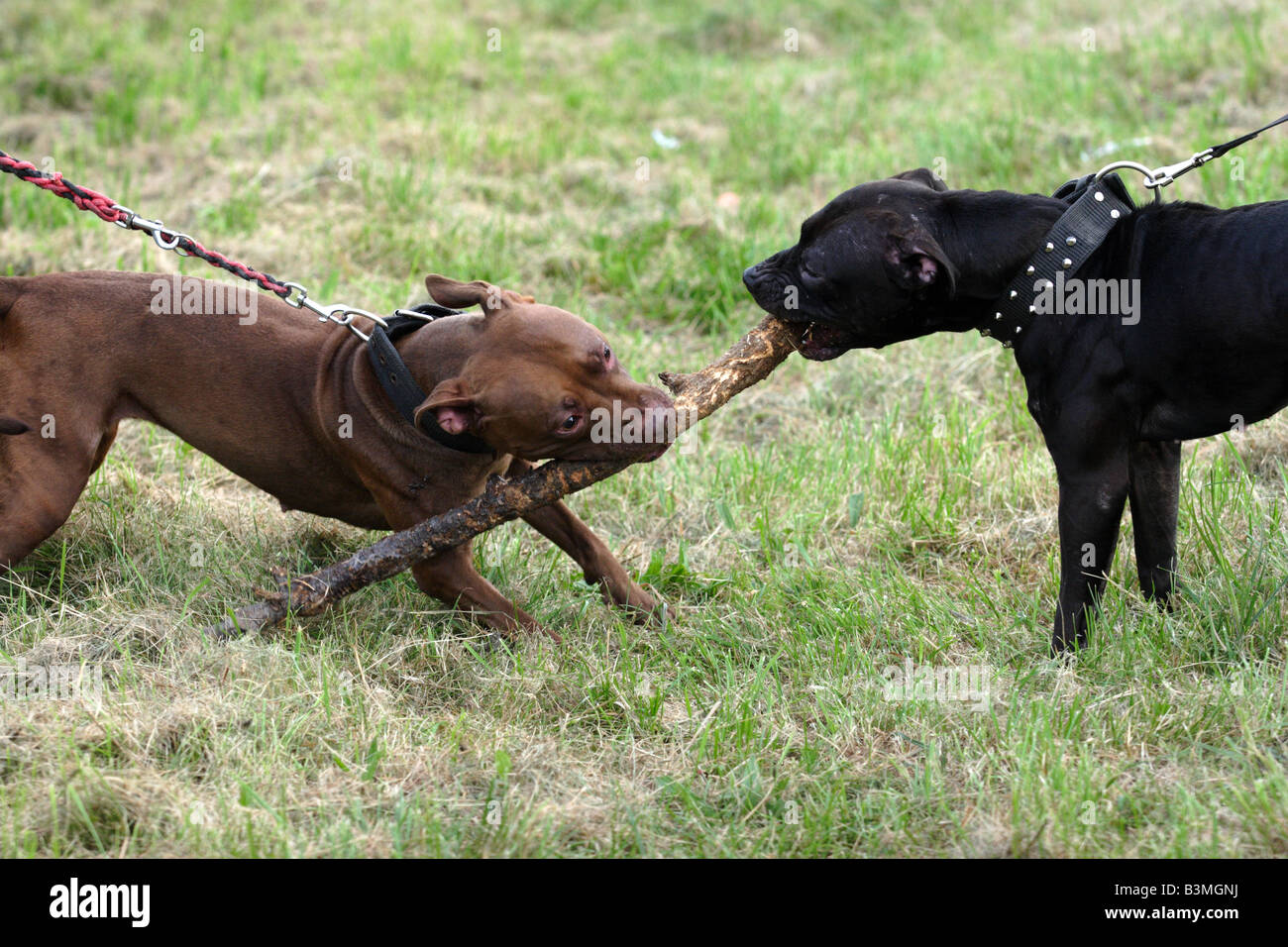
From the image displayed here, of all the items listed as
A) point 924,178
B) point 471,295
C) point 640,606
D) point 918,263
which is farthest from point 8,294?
point 924,178

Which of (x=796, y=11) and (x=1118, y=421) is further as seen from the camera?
(x=796, y=11)

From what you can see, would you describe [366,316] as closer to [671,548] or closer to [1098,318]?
[671,548]

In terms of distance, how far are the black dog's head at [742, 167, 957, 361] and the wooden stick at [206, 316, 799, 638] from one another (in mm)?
268

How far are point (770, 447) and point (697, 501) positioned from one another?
0.52 meters

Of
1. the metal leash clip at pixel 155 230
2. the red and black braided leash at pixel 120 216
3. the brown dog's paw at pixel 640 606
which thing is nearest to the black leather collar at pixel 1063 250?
the brown dog's paw at pixel 640 606

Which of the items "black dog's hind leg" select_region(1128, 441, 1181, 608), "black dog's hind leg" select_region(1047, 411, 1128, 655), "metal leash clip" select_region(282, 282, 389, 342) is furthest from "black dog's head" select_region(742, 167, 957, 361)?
"metal leash clip" select_region(282, 282, 389, 342)

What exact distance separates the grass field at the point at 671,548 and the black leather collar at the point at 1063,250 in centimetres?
93

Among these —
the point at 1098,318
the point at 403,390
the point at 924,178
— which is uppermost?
the point at 924,178

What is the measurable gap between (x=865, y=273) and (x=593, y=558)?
1.33m

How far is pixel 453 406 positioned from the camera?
3791mm

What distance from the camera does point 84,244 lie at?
684cm

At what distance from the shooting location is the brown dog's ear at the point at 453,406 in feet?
12.3
